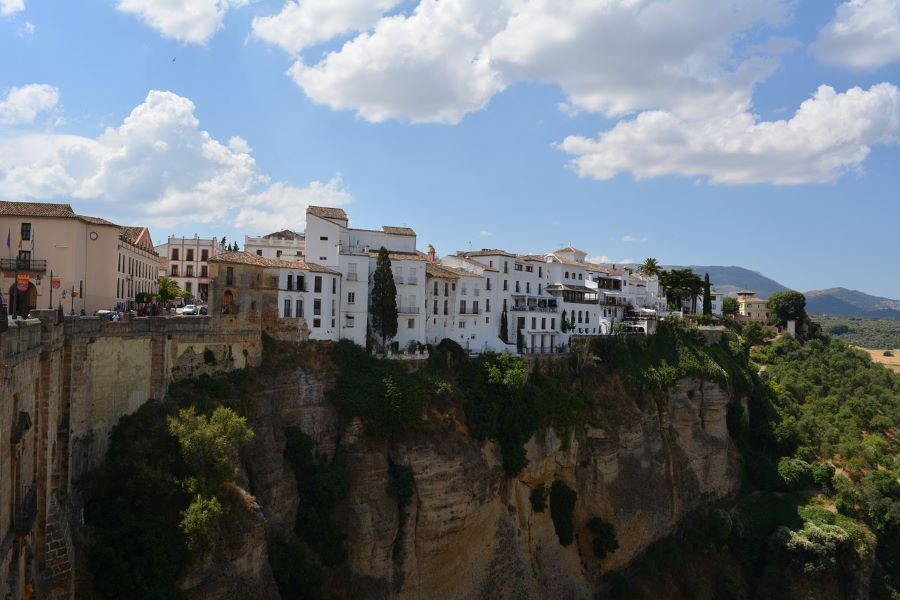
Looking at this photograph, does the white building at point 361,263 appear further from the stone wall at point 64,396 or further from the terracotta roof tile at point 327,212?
the stone wall at point 64,396

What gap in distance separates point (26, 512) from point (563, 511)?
29.7 metres

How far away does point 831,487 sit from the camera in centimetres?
5106

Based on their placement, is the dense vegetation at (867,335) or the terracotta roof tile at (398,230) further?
the dense vegetation at (867,335)

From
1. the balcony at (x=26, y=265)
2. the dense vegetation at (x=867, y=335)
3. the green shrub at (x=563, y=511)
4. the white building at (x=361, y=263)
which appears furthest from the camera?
the dense vegetation at (x=867, y=335)

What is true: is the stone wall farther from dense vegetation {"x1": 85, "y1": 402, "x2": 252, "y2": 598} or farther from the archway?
the archway

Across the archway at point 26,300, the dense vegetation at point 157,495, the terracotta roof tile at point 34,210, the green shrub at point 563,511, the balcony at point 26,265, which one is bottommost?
the green shrub at point 563,511

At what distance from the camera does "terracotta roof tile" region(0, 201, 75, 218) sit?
28297mm

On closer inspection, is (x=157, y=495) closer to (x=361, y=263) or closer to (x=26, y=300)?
(x=26, y=300)

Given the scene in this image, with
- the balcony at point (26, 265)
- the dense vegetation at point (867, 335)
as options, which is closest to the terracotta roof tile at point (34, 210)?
the balcony at point (26, 265)

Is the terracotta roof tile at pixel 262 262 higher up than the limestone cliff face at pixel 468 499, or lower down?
higher up

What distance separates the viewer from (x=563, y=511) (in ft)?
130

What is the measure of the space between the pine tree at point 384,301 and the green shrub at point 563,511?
13093 mm

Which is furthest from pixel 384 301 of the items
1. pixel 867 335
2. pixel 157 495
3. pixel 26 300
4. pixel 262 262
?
pixel 867 335

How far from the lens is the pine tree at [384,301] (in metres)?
37.2
